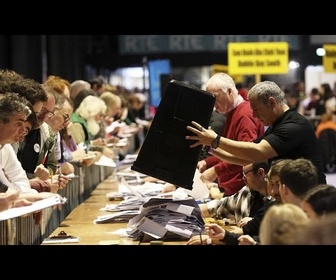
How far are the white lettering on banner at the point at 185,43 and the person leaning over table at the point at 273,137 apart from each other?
67.5ft

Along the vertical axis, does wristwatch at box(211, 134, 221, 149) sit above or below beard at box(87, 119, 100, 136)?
above

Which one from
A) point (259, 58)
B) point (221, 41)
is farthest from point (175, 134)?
point (221, 41)

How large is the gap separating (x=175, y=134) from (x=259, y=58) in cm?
981

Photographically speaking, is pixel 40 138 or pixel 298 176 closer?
pixel 298 176

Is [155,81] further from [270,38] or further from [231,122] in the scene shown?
[231,122]

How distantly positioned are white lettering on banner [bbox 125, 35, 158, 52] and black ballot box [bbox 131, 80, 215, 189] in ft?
69.2

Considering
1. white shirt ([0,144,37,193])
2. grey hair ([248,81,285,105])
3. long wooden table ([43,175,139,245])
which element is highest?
grey hair ([248,81,285,105])

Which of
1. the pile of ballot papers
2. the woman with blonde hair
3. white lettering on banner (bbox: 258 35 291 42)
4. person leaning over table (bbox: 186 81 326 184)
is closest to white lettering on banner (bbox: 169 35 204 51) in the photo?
white lettering on banner (bbox: 258 35 291 42)

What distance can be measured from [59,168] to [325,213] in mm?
3619

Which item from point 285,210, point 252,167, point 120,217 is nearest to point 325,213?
point 285,210

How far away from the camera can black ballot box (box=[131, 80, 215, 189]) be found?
19.3 ft

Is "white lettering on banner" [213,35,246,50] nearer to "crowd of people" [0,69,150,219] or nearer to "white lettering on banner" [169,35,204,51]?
"white lettering on banner" [169,35,204,51]

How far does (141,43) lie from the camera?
89.4 feet
